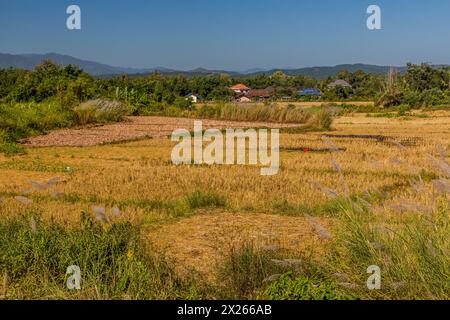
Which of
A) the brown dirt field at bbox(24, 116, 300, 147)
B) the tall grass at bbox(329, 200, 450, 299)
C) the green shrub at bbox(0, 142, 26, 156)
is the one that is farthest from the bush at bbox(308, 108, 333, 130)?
the tall grass at bbox(329, 200, 450, 299)

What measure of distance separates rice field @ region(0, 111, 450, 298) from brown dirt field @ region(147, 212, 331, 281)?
0.05 feet

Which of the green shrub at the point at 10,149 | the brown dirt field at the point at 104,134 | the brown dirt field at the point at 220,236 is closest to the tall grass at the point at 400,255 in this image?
the brown dirt field at the point at 220,236

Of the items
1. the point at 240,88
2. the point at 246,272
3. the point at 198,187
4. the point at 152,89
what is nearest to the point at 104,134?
the point at 198,187

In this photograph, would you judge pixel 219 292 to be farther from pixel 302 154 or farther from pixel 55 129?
pixel 55 129

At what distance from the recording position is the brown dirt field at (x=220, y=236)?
655 centimetres

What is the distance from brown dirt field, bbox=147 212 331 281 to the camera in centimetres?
655

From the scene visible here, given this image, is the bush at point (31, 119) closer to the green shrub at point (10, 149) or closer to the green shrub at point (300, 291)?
the green shrub at point (10, 149)

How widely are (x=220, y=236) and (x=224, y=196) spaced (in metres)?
2.79

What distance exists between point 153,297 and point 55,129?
24.2 metres

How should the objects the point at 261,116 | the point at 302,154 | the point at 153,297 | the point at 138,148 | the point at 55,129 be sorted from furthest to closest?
the point at 261,116 → the point at 55,129 → the point at 138,148 → the point at 302,154 → the point at 153,297

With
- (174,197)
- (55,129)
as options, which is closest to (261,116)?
(55,129)

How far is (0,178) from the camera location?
13125mm

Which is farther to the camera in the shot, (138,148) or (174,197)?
(138,148)

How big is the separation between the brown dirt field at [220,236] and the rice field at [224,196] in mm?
14
